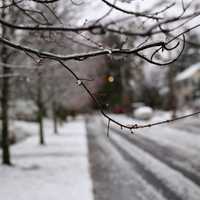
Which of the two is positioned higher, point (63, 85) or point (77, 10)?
point (77, 10)

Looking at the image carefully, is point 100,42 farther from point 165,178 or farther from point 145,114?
point 145,114

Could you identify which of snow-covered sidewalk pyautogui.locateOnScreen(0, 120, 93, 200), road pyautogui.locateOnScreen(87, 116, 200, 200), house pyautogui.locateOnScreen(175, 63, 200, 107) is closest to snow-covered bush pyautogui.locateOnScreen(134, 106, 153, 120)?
house pyautogui.locateOnScreen(175, 63, 200, 107)

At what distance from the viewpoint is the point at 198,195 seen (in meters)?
8.24

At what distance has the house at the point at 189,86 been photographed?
2079 inches

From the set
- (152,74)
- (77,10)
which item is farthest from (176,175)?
(152,74)

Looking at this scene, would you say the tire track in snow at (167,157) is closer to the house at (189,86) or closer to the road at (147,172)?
the road at (147,172)

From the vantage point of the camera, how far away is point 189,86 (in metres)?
57.0

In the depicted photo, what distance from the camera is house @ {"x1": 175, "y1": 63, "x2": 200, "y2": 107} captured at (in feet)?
173

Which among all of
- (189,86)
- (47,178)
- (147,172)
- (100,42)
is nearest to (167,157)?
(147,172)

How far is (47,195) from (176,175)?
4321 millimetres

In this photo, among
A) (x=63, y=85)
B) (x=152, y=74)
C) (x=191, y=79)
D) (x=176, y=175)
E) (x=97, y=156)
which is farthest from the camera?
(x=152, y=74)

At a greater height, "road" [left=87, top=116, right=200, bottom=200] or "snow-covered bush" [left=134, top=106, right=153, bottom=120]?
"road" [left=87, top=116, right=200, bottom=200]

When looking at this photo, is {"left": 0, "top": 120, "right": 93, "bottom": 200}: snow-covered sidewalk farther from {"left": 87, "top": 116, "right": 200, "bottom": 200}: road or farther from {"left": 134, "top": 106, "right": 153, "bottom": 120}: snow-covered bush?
{"left": 134, "top": 106, "right": 153, "bottom": 120}: snow-covered bush

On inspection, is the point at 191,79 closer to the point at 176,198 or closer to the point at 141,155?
the point at 141,155
